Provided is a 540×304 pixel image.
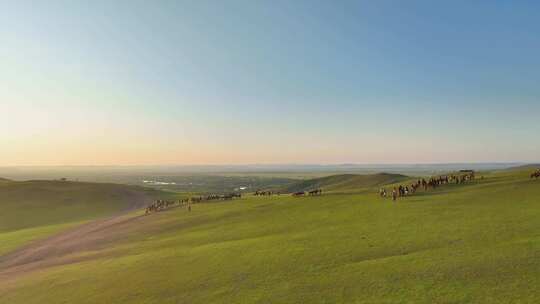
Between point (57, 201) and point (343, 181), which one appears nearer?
point (57, 201)

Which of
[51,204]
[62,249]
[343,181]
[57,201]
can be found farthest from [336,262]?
[343,181]

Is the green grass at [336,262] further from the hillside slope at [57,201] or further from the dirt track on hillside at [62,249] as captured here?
the hillside slope at [57,201]

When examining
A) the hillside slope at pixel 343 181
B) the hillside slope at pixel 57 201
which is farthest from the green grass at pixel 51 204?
the hillside slope at pixel 343 181

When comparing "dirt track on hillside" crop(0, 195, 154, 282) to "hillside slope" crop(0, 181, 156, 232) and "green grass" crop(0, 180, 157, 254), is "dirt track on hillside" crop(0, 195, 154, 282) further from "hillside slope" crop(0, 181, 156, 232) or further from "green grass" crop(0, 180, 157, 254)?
"hillside slope" crop(0, 181, 156, 232)

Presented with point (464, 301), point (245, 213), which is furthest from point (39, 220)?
point (464, 301)

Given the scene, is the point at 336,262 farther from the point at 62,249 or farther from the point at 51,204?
the point at 51,204
